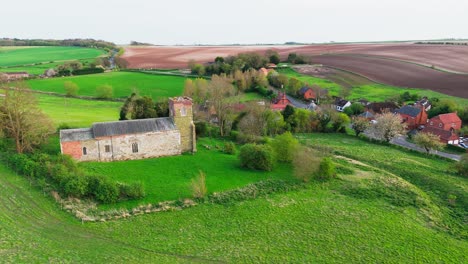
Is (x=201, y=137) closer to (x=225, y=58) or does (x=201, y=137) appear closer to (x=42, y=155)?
(x=42, y=155)

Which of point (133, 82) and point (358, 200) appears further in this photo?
point (133, 82)

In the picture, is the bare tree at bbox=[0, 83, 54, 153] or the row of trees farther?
the row of trees

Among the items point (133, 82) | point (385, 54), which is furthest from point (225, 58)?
point (385, 54)

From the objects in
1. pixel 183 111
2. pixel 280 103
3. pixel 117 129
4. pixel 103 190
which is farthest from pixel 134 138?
pixel 280 103

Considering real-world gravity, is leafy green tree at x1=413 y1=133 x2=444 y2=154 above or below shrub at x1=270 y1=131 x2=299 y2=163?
below

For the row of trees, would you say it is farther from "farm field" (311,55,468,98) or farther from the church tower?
the church tower

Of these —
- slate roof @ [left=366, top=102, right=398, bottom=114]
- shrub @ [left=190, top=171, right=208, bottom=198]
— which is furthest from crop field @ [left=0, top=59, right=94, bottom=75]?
shrub @ [left=190, top=171, right=208, bottom=198]

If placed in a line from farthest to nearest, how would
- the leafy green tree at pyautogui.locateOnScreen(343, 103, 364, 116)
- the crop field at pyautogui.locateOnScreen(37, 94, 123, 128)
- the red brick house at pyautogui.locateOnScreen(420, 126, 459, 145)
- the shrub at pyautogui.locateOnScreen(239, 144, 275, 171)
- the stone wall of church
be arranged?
the leafy green tree at pyautogui.locateOnScreen(343, 103, 364, 116) → the red brick house at pyautogui.locateOnScreen(420, 126, 459, 145) → the crop field at pyautogui.locateOnScreen(37, 94, 123, 128) → the shrub at pyautogui.locateOnScreen(239, 144, 275, 171) → the stone wall of church
